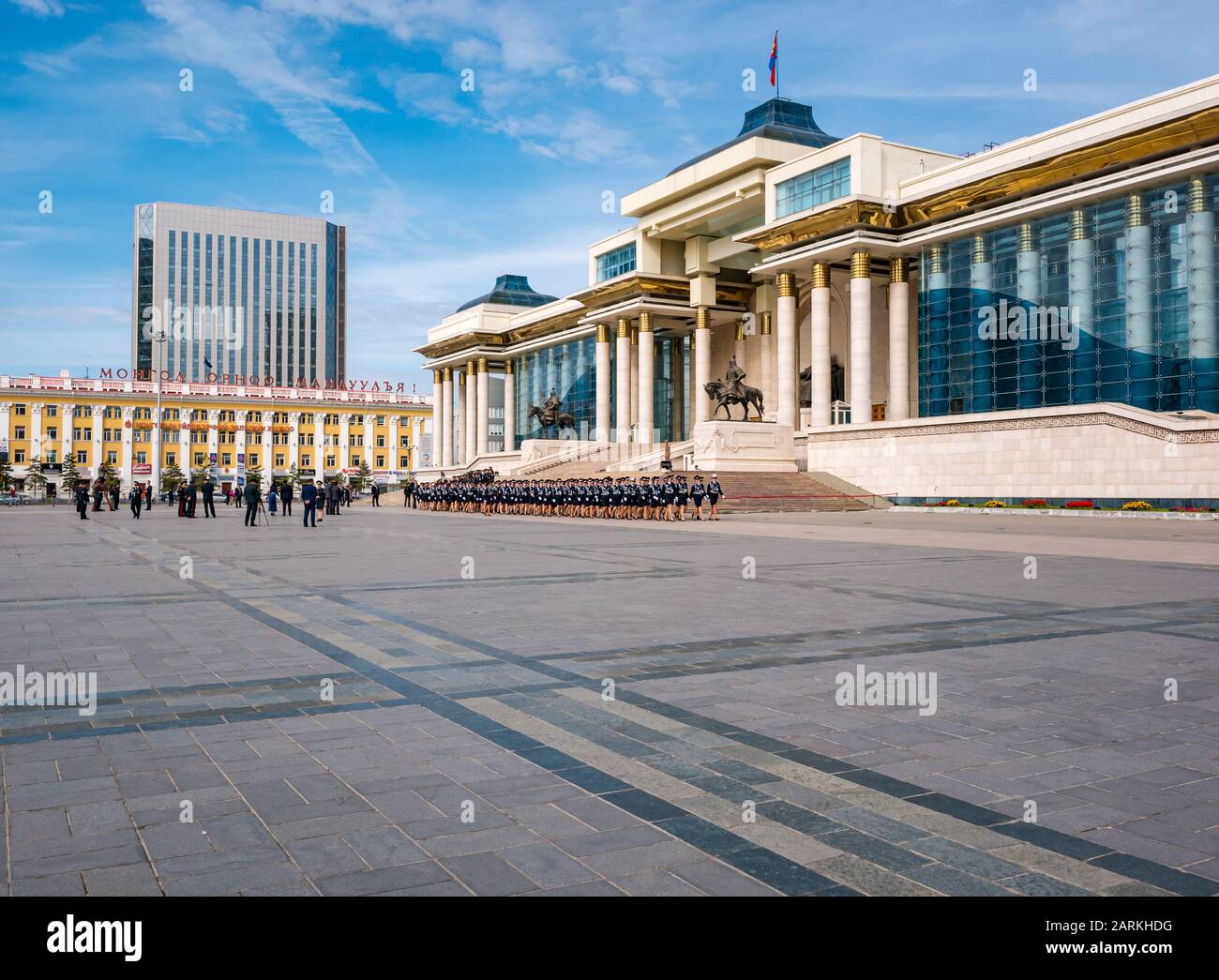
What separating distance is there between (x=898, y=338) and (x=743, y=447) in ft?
31.6

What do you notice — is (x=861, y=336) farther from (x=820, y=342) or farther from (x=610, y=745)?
(x=610, y=745)

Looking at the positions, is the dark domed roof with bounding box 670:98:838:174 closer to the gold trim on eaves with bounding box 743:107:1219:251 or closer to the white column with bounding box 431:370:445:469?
the gold trim on eaves with bounding box 743:107:1219:251

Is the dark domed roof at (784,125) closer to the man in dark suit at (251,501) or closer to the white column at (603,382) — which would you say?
the white column at (603,382)

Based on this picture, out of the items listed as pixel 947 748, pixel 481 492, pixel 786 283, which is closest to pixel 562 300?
pixel 786 283

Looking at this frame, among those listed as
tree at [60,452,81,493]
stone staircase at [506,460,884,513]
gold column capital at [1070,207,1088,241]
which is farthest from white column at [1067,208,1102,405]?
tree at [60,452,81,493]

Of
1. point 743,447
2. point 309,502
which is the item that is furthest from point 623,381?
point 309,502

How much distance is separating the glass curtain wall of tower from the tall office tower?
115614mm

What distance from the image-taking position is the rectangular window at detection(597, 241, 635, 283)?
219 feet

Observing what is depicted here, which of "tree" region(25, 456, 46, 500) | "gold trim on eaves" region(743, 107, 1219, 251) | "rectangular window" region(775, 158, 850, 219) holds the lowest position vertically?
"tree" region(25, 456, 46, 500)

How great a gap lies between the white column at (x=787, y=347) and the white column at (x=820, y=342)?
1.79m
